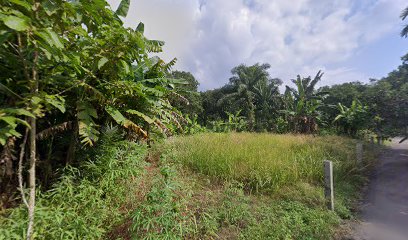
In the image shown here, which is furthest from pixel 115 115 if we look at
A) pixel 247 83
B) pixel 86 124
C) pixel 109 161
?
pixel 247 83

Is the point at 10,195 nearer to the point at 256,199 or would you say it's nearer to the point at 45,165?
the point at 45,165

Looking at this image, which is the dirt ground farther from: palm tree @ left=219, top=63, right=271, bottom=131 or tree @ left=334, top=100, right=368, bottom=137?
palm tree @ left=219, top=63, right=271, bottom=131

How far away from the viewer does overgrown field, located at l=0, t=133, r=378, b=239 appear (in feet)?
8.91

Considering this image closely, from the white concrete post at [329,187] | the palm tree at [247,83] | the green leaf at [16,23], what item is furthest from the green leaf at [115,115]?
the palm tree at [247,83]

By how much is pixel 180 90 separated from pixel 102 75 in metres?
2.57

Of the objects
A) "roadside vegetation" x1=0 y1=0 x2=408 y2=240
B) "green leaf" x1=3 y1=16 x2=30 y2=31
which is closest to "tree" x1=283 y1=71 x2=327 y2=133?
"roadside vegetation" x1=0 y1=0 x2=408 y2=240

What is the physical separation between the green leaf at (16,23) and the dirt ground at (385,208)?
466 cm

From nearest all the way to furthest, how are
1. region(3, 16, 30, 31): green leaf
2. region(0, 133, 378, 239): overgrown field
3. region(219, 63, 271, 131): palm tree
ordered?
region(3, 16, 30, 31): green leaf
region(0, 133, 378, 239): overgrown field
region(219, 63, 271, 131): palm tree

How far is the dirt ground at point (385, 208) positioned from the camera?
3810 mm

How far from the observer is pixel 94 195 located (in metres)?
3.16

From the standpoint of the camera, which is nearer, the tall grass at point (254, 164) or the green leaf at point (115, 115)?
the green leaf at point (115, 115)

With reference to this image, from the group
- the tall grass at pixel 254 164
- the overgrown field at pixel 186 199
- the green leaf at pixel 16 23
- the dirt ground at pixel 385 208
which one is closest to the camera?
the green leaf at pixel 16 23

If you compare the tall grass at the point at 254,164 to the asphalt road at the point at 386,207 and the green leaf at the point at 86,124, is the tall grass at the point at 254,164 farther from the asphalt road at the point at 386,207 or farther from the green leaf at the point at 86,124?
the green leaf at the point at 86,124

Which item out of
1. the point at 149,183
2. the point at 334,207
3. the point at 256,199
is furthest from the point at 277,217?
the point at 149,183
